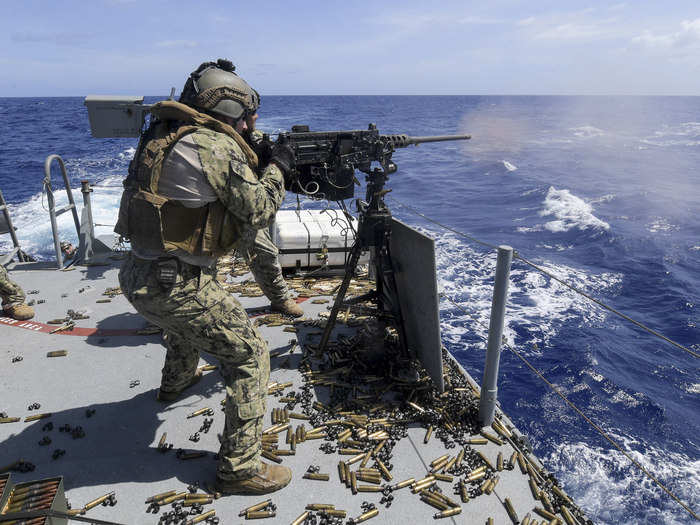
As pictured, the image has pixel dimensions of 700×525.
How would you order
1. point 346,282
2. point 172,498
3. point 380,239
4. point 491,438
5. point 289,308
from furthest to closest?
point 289,308 → point 346,282 → point 380,239 → point 491,438 → point 172,498

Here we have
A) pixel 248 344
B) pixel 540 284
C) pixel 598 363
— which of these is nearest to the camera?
pixel 248 344

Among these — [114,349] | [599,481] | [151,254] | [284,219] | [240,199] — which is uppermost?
[240,199]

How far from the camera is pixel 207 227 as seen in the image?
369cm

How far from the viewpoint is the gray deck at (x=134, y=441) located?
392cm

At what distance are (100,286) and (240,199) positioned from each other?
6.15 meters

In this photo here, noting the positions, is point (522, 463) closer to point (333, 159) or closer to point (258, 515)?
point (258, 515)

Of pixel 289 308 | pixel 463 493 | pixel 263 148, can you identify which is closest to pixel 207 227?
pixel 263 148

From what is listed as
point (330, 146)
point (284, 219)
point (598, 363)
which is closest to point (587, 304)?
point (598, 363)

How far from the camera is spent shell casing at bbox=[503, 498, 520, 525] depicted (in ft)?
12.3

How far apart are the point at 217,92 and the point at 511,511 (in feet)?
14.0

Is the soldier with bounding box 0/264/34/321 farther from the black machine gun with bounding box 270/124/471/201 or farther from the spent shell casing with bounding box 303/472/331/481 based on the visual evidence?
the spent shell casing with bounding box 303/472/331/481

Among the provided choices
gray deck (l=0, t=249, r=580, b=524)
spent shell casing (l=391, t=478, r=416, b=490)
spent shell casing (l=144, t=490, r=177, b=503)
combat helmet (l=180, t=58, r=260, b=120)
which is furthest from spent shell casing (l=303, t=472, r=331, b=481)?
combat helmet (l=180, t=58, r=260, b=120)

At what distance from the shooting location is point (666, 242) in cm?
1966

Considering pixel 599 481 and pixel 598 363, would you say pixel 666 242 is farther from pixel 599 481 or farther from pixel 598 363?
pixel 599 481
